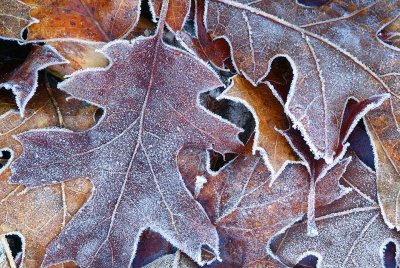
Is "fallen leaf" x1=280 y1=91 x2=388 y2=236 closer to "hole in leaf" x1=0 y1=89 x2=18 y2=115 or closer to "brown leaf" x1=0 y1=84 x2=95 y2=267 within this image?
"brown leaf" x1=0 y1=84 x2=95 y2=267

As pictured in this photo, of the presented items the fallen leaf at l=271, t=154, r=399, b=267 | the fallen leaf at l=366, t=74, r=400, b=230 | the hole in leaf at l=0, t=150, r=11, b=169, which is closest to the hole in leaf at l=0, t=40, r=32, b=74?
the hole in leaf at l=0, t=150, r=11, b=169

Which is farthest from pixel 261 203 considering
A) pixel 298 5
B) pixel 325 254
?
pixel 298 5

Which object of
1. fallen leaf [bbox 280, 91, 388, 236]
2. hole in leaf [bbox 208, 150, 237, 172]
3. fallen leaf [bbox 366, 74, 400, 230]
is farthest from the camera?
hole in leaf [bbox 208, 150, 237, 172]

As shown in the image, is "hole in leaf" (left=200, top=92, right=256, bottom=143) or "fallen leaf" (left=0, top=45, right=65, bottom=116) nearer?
"fallen leaf" (left=0, top=45, right=65, bottom=116)

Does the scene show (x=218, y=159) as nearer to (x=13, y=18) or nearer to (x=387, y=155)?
(x=387, y=155)

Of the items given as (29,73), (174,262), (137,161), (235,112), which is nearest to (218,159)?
(235,112)

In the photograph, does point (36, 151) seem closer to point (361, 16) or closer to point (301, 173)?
point (301, 173)

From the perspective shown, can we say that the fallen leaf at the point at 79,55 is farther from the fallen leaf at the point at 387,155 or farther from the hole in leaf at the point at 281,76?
the fallen leaf at the point at 387,155
